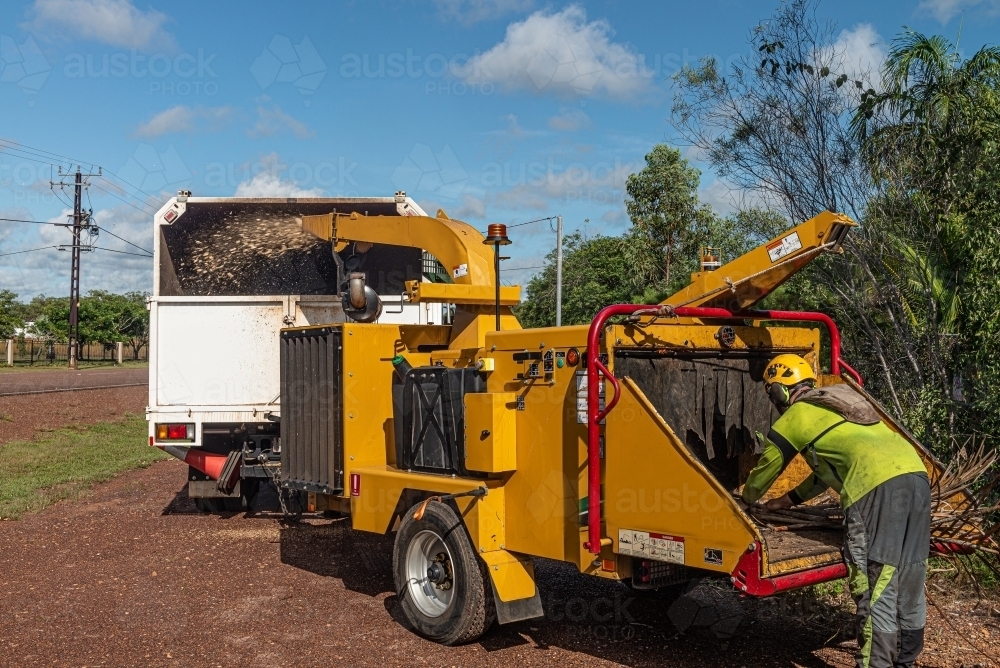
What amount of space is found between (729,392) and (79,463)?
480 inches

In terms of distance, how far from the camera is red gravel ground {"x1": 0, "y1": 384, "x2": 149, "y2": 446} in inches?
773

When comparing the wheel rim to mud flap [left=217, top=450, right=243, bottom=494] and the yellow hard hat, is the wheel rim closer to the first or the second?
the yellow hard hat

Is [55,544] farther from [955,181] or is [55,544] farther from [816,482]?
[955,181]

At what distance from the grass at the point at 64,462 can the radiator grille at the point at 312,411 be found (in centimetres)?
489

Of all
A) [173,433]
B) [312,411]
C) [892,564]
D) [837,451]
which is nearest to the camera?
[892,564]

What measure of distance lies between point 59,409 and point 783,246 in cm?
2205

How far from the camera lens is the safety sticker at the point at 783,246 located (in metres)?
4.96

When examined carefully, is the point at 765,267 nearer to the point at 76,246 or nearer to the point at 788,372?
the point at 788,372

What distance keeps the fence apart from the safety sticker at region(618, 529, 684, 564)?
5120 cm

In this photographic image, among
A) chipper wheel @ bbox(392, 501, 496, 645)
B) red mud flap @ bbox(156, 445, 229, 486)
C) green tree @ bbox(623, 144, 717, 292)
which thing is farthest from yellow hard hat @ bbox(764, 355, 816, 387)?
green tree @ bbox(623, 144, 717, 292)

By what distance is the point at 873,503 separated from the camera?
4406 mm

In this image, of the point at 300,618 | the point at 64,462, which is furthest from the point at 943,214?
the point at 64,462

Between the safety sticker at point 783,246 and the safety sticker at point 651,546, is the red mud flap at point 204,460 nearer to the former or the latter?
the safety sticker at point 651,546

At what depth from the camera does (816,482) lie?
5148 mm
